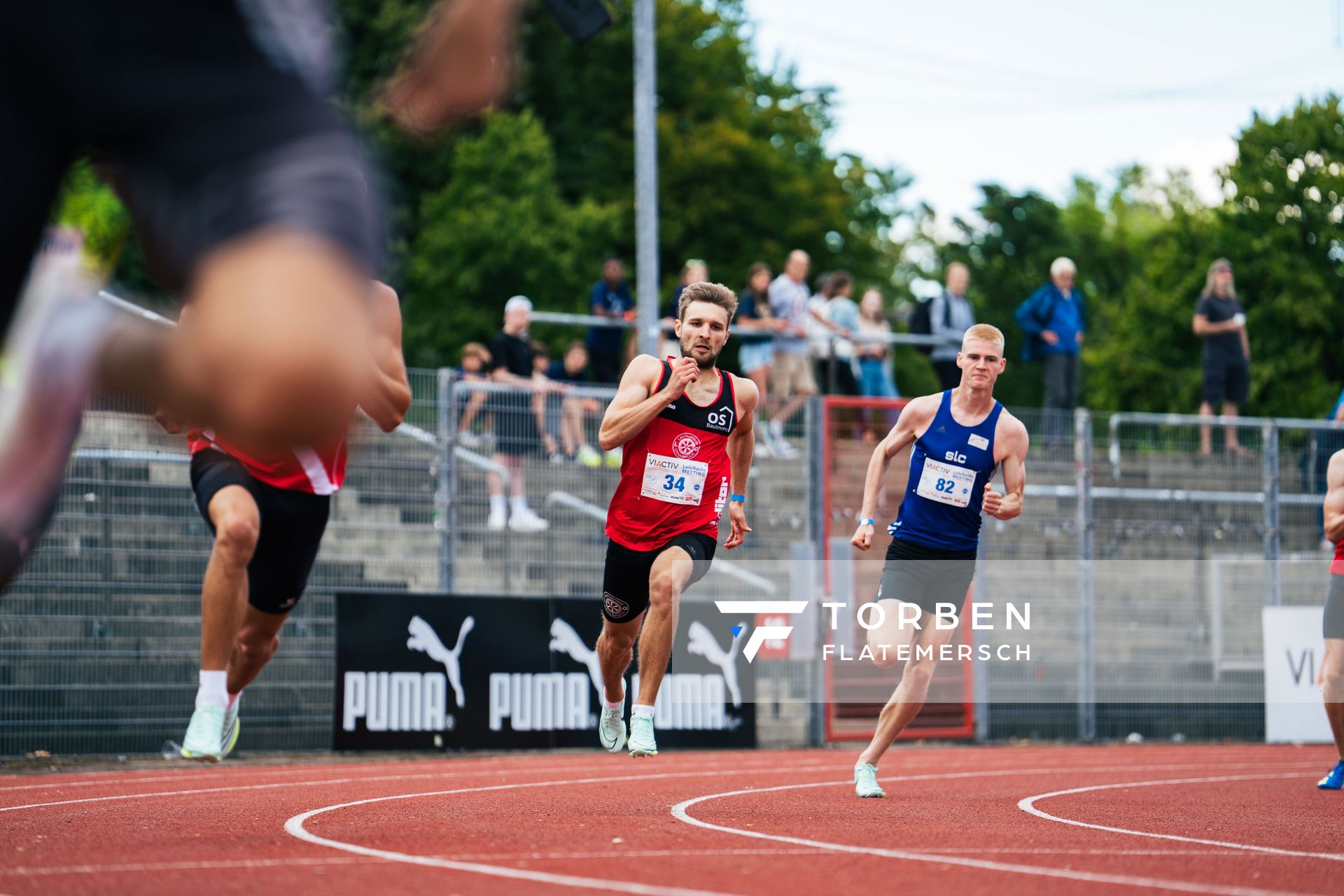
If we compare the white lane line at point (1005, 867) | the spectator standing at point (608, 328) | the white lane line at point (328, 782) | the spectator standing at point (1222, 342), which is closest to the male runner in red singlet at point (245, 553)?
the white lane line at point (328, 782)

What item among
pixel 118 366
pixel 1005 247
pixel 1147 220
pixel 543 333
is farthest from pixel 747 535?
pixel 1147 220

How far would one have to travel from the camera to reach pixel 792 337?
18.1 meters

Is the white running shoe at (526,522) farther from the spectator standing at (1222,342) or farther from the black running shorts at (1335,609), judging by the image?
the spectator standing at (1222,342)

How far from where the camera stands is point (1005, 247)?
209ft

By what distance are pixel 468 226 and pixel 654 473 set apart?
2853 centimetres

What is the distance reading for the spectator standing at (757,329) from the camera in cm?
1797

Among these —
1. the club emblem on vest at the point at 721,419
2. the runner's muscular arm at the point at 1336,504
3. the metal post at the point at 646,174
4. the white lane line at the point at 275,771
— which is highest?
the metal post at the point at 646,174

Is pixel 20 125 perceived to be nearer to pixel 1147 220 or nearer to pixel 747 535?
pixel 747 535

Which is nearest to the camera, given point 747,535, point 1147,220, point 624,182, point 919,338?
point 747,535

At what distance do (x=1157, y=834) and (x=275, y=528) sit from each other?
420cm

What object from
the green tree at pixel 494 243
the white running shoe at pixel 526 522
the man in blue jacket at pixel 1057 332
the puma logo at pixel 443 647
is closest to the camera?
the puma logo at pixel 443 647

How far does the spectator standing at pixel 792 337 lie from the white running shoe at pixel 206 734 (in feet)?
34.5

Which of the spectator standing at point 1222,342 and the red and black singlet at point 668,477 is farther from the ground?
the spectator standing at point 1222,342

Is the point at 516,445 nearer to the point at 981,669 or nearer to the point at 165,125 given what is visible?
the point at 981,669
